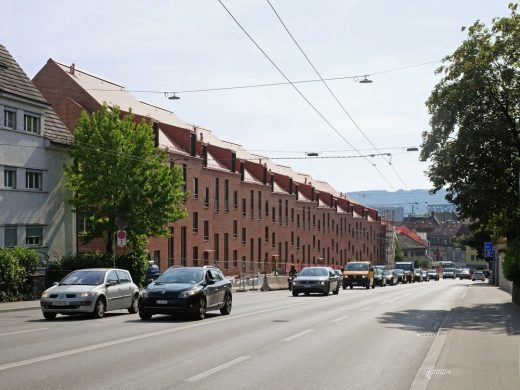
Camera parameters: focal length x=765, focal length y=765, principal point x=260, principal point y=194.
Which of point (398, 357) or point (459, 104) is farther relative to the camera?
point (459, 104)

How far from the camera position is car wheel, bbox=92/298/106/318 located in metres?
21.2

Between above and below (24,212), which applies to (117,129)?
above

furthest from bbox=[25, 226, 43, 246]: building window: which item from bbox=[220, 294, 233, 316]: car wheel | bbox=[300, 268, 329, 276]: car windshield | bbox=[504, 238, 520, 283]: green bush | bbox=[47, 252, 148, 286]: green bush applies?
bbox=[504, 238, 520, 283]: green bush

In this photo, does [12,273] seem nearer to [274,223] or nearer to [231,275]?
[231,275]

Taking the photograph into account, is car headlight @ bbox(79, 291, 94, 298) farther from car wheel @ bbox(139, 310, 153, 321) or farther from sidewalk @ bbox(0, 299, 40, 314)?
sidewalk @ bbox(0, 299, 40, 314)

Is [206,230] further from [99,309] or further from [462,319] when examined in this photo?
[462,319]

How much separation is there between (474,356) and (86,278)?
42.4 ft

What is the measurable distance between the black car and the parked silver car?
1675 mm

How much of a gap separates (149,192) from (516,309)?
20633 mm

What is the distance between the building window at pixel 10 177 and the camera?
38719 millimetres

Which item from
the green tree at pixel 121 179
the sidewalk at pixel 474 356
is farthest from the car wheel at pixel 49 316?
the green tree at pixel 121 179

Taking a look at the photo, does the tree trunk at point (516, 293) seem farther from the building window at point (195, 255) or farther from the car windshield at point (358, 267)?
the building window at point (195, 255)

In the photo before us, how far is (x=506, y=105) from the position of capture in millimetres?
28391

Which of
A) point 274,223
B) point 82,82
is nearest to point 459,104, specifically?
point 82,82
